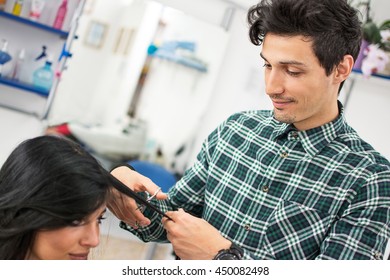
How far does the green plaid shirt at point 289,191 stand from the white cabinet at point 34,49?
193 cm

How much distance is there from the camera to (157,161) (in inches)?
184

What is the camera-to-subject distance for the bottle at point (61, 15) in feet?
10.8

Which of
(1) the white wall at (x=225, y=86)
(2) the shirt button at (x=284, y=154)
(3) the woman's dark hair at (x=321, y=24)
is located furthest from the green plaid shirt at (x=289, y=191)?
(1) the white wall at (x=225, y=86)

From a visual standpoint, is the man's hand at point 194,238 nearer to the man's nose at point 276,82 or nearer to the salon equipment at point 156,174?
the man's nose at point 276,82

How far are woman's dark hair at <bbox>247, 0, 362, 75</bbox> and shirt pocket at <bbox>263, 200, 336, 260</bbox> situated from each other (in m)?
0.42

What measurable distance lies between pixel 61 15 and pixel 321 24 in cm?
232

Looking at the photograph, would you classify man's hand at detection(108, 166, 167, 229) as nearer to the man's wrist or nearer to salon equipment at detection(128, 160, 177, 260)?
the man's wrist

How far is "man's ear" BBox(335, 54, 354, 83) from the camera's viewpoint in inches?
58.2

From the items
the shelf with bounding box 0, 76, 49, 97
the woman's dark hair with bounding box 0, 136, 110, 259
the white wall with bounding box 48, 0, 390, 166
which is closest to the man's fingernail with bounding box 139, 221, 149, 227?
the woman's dark hair with bounding box 0, 136, 110, 259

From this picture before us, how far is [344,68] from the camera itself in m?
1.49

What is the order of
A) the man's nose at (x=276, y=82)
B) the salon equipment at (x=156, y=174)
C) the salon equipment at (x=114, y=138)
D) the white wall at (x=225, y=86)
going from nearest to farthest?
1. the man's nose at (x=276, y=82)
2. the white wall at (x=225, y=86)
3. the salon equipment at (x=156, y=174)
4. the salon equipment at (x=114, y=138)

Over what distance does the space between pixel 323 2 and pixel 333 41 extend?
0.12m

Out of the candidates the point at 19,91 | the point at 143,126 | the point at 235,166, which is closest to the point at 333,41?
the point at 235,166
